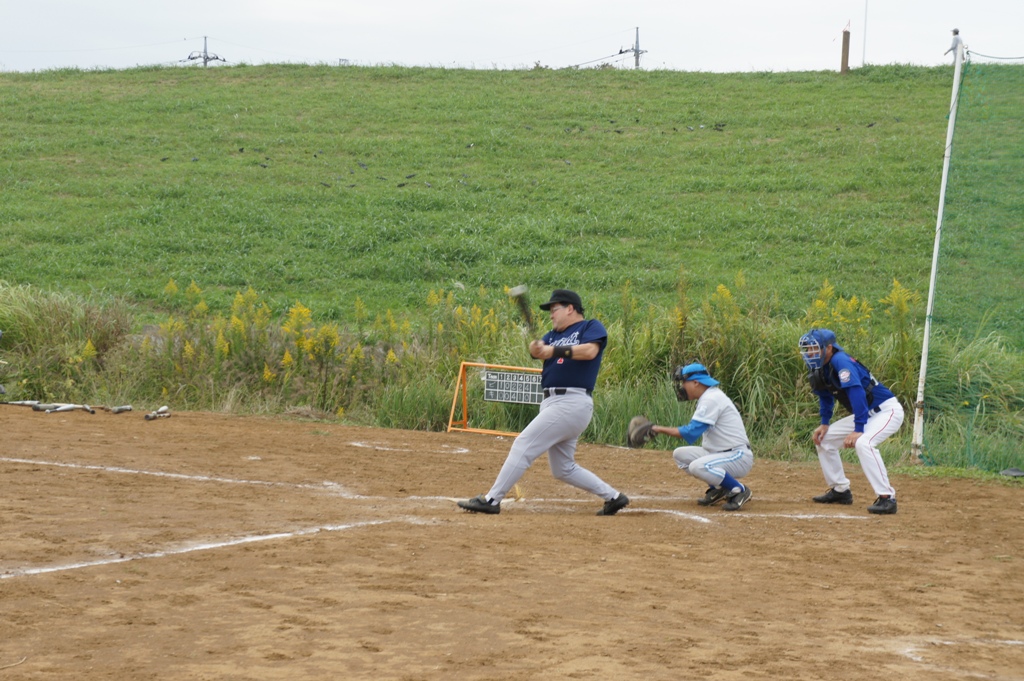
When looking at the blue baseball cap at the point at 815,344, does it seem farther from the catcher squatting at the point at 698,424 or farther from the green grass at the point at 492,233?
the green grass at the point at 492,233

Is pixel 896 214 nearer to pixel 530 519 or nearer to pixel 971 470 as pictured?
pixel 971 470

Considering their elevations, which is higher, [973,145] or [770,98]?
[770,98]

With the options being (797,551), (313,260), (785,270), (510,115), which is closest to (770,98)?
(510,115)

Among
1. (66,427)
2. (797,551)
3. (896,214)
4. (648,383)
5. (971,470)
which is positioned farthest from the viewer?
(896,214)

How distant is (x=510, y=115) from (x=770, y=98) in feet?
27.0

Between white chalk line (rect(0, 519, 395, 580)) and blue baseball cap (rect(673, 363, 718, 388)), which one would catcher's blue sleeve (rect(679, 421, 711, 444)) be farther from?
white chalk line (rect(0, 519, 395, 580))

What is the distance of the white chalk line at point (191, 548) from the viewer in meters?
6.42

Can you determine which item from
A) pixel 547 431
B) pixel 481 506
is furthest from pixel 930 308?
pixel 481 506

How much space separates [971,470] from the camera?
11805 mm

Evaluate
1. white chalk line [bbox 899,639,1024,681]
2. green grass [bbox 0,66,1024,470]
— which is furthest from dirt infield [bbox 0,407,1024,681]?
green grass [bbox 0,66,1024,470]

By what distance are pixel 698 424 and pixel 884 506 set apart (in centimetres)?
170

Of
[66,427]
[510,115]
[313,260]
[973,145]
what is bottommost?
[66,427]

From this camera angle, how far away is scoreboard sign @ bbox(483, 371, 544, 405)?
13.8 m

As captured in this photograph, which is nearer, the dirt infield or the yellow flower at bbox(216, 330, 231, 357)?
the dirt infield
